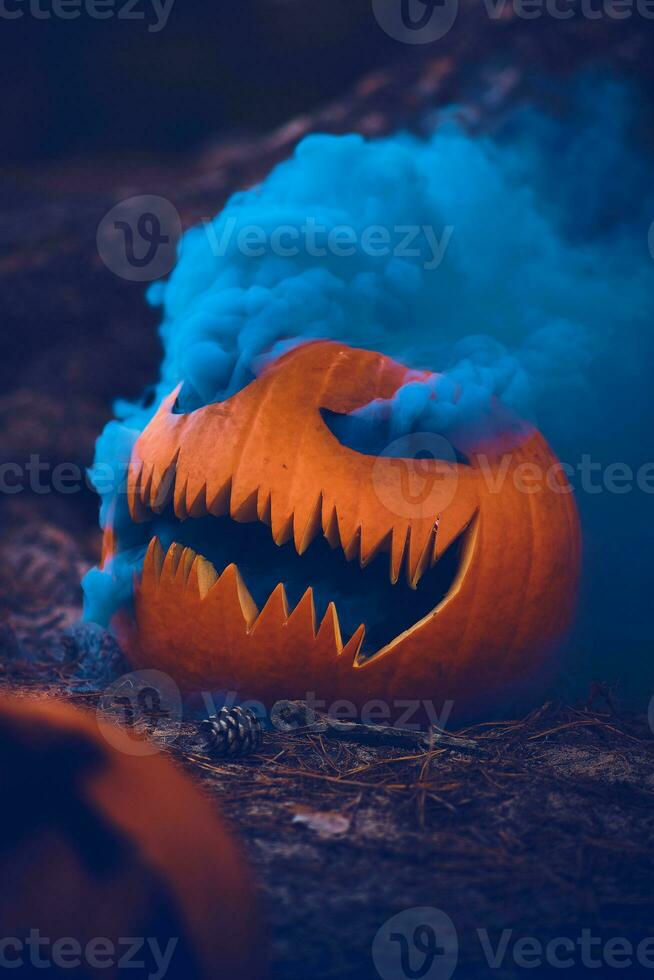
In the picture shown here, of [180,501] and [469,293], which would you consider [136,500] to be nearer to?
[180,501]

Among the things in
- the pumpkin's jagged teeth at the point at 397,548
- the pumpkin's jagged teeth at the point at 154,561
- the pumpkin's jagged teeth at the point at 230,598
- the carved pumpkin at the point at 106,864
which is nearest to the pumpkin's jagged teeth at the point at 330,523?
the pumpkin's jagged teeth at the point at 397,548

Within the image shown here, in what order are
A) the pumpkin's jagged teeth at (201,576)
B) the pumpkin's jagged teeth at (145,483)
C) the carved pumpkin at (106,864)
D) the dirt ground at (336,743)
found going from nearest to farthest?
the carved pumpkin at (106,864) < the dirt ground at (336,743) < the pumpkin's jagged teeth at (201,576) < the pumpkin's jagged teeth at (145,483)

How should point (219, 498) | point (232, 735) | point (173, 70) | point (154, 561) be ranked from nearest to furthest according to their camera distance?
point (232, 735)
point (219, 498)
point (154, 561)
point (173, 70)

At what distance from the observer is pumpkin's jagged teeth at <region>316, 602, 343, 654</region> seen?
1865 mm

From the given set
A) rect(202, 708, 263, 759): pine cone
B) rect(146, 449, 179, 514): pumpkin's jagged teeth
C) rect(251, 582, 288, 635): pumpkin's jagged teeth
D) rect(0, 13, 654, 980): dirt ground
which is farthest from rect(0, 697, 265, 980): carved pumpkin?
rect(146, 449, 179, 514): pumpkin's jagged teeth

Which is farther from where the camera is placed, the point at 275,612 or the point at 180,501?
the point at 180,501

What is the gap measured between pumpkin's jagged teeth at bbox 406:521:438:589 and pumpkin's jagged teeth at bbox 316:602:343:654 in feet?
0.67

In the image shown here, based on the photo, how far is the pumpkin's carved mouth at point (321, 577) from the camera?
1.91m

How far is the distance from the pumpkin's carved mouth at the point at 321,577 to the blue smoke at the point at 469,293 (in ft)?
0.76

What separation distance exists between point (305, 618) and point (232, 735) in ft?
1.07

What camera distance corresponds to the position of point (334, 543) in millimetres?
1875

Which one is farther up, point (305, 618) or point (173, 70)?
point (173, 70)

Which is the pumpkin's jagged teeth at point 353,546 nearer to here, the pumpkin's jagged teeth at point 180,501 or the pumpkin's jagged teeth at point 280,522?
the pumpkin's jagged teeth at point 280,522

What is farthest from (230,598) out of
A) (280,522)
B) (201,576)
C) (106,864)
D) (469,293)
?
(469,293)
